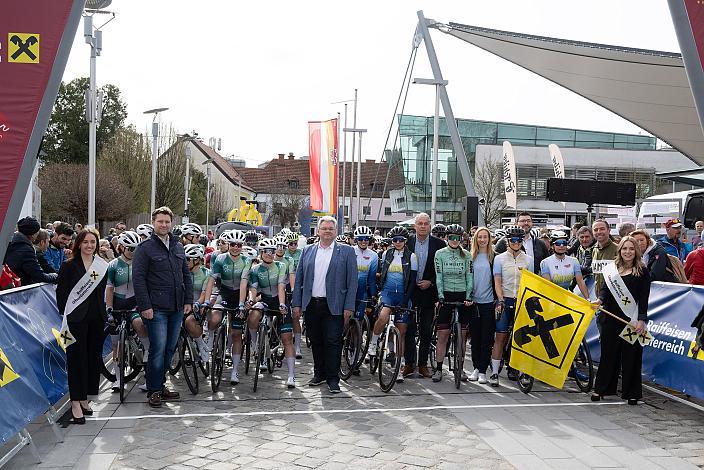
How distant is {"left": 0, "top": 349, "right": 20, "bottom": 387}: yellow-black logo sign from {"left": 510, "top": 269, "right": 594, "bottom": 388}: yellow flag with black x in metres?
5.64

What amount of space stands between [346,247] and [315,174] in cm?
1406

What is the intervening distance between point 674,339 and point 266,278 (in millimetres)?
4964

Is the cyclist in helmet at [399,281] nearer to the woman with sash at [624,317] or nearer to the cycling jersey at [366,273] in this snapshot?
the cycling jersey at [366,273]

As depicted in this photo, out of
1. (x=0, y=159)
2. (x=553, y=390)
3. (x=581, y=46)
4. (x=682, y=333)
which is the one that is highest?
(x=581, y=46)

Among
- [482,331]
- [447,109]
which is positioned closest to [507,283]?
[482,331]

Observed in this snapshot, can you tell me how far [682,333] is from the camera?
26.3ft

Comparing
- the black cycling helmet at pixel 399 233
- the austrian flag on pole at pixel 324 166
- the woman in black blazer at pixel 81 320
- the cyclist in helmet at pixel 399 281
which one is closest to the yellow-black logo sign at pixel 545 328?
the cyclist in helmet at pixel 399 281

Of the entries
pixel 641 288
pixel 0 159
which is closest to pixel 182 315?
pixel 0 159

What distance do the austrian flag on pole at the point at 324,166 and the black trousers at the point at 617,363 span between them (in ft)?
49.1

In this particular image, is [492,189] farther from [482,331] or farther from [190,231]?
[482,331]

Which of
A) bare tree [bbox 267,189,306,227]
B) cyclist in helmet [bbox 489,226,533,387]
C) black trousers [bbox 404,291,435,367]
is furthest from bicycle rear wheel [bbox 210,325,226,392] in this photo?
bare tree [bbox 267,189,306,227]

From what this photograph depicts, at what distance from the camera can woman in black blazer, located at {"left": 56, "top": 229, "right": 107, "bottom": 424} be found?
6.97 meters

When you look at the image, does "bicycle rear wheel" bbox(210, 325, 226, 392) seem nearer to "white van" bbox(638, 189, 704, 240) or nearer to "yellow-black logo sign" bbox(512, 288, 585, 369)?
"yellow-black logo sign" bbox(512, 288, 585, 369)

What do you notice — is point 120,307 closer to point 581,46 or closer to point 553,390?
point 553,390
